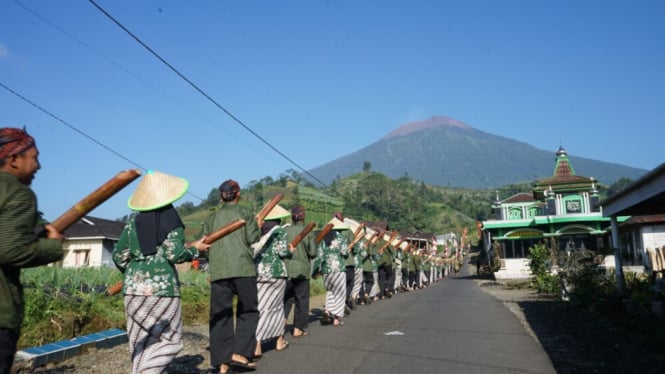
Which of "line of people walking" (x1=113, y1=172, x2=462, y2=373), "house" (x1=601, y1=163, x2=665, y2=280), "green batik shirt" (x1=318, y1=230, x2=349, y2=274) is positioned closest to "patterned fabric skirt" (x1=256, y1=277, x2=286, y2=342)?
"line of people walking" (x1=113, y1=172, x2=462, y2=373)

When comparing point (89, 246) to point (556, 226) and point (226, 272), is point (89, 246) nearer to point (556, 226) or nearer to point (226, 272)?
point (556, 226)

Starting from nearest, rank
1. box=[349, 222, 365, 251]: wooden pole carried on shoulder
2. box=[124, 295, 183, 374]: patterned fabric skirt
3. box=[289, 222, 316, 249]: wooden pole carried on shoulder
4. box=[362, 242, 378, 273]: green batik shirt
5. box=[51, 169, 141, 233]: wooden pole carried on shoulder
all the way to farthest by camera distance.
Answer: box=[51, 169, 141, 233]: wooden pole carried on shoulder
box=[124, 295, 183, 374]: patterned fabric skirt
box=[289, 222, 316, 249]: wooden pole carried on shoulder
box=[349, 222, 365, 251]: wooden pole carried on shoulder
box=[362, 242, 378, 273]: green batik shirt

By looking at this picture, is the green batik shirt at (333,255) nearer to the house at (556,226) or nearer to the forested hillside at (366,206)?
the house at (556,226)

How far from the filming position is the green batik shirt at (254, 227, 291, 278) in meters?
6.63

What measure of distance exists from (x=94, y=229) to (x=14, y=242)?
115 ft

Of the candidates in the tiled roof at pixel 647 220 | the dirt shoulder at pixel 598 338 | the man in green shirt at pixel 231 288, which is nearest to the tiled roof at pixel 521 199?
the tiled roof at pixel 647 220

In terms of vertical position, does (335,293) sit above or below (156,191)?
below

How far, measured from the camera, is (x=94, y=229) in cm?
3491

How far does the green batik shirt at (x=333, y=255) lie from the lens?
9555mm

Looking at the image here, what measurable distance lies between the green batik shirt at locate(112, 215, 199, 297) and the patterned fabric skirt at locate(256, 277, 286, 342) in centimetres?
237

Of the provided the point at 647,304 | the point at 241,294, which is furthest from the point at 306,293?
the point at 647,304

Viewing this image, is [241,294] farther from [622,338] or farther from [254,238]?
[622,338]

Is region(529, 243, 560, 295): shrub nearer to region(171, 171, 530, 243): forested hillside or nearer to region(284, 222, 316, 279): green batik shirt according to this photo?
region(284, 222, 316, 279): green batik shirt

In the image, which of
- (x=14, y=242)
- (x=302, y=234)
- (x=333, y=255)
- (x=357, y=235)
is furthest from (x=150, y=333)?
(x=357, y=235)
